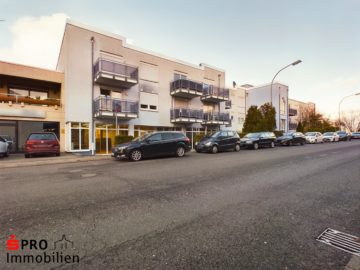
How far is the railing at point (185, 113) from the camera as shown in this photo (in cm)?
2009

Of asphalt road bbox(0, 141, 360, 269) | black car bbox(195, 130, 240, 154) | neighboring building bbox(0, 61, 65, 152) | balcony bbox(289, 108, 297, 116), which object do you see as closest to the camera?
asphalt road bbox(0, 141, 360, 269)

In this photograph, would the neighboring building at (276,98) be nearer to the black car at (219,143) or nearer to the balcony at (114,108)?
the black car at (219,143)

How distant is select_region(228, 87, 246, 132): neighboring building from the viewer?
35.0 m

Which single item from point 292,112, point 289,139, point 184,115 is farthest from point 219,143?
point 292,112

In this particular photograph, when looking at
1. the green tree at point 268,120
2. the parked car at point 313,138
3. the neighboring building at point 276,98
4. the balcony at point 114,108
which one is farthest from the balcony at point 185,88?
the neighboring building at point 276,98

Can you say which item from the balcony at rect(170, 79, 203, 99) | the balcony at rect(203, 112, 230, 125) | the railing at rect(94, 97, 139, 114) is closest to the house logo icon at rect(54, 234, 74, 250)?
the railing at rect(94, 97, 139, 114)

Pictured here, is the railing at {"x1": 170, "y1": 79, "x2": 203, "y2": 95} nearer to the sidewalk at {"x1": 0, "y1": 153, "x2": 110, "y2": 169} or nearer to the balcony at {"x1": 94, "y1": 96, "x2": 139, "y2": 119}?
the balcony at {"x1": 94, "y1": 96, "x2": 139, "y2": 119}

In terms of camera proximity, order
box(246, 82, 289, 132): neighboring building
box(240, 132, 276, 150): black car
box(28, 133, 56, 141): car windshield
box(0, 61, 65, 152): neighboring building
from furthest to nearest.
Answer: box(246, 82, 289, 132): neighboring building → box(240, 132, 276, 150): black car → box(0, 61, 65, 152): neighboring building → box(28, 133, 56, 141): car windshield

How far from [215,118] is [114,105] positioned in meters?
12.8

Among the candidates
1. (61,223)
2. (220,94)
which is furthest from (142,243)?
(220,94)

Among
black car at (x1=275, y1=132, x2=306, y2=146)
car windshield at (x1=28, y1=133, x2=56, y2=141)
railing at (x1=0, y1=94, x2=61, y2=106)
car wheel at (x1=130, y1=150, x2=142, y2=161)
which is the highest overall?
railing at (x1=0, y1=94, x2=61, y2=106)

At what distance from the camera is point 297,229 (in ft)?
9.52

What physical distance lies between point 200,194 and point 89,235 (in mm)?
2634

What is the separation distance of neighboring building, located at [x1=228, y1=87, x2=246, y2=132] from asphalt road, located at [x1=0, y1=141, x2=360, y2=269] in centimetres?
3009
